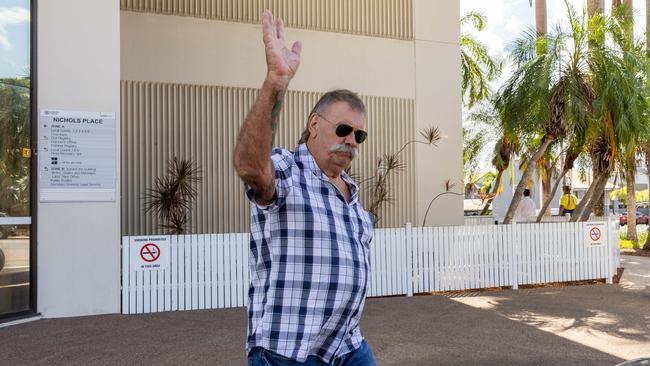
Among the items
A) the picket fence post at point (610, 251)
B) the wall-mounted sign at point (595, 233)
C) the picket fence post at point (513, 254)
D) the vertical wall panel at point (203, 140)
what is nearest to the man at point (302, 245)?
the picket fence post at point (513, 254)

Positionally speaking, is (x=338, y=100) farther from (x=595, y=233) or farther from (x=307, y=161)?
(x=595, y=233)

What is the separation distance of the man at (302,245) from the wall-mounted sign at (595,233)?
1042 centimetres

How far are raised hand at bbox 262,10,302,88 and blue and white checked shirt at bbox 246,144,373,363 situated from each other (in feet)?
1.11

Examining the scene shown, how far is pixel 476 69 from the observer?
20.2 metres

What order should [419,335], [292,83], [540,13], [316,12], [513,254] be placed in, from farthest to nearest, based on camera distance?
[540,13], [316,12], [292,83], [513,254], [419,335]

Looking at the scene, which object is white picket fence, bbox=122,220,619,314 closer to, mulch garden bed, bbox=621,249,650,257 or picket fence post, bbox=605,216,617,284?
picket fence post, bbox=605,216,617,284

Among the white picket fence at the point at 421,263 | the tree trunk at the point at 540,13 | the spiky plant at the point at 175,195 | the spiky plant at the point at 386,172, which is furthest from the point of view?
the tree trunk at the point at 540,13

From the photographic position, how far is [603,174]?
48.6 ft

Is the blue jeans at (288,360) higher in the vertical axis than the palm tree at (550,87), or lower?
lower

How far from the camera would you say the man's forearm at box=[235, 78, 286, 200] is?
1951mm

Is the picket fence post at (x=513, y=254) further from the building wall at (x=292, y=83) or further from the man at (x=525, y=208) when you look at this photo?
the man at (x=525, y=208)

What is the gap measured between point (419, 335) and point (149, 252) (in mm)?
3792

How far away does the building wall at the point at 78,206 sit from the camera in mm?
8188

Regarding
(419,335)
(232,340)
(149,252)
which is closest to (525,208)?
(419,335)
